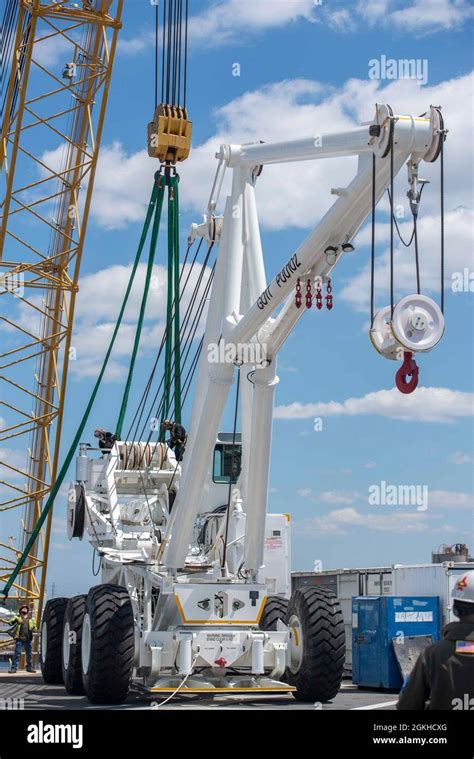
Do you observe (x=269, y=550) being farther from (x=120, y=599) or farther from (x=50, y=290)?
(x=50, y=290)

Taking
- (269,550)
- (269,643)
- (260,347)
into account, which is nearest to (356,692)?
(269,550)

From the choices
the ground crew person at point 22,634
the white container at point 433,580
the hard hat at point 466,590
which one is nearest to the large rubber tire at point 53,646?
the ground crew person at point 22,634

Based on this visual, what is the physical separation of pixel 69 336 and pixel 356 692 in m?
18.5

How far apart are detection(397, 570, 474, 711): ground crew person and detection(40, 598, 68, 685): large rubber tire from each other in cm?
1571

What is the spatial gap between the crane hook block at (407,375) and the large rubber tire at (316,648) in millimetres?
5466

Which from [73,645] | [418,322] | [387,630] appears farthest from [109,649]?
[418,322]

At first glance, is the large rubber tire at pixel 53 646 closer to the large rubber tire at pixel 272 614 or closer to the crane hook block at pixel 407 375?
the large rubber tire at pixel 272 614

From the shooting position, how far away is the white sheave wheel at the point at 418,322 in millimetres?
11570

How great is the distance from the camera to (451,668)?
575 centimetres

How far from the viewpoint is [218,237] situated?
19.0m

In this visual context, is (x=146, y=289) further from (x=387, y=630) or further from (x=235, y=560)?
(x=387, y=630)

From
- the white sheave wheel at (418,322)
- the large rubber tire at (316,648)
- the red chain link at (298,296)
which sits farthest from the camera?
the large rubber tire at (316,648)

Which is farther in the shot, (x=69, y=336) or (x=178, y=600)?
(x=69, y=336)

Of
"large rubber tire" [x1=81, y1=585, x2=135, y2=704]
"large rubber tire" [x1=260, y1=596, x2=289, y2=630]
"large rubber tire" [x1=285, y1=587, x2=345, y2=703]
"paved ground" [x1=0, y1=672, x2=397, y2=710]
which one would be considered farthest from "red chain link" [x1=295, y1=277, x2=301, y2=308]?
"large rubber tire" [x1=260, y1=596, x2=289, y2=630]
